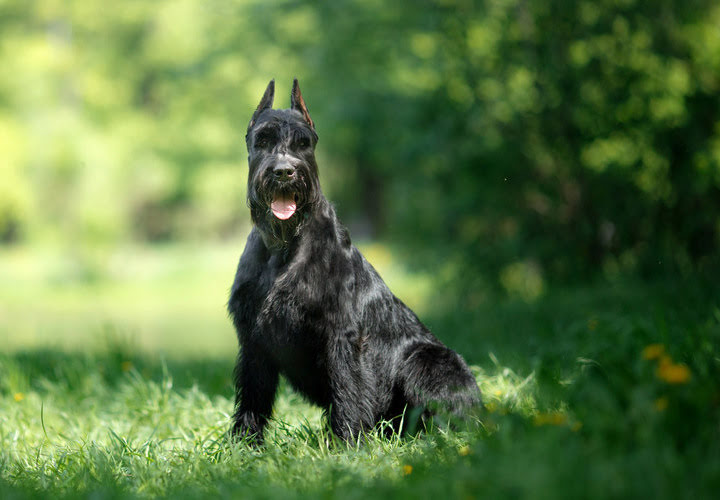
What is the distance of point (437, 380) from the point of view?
311 centimetres

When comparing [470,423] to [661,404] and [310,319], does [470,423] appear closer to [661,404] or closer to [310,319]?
[310,319]

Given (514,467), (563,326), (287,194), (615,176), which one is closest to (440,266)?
(615,176)

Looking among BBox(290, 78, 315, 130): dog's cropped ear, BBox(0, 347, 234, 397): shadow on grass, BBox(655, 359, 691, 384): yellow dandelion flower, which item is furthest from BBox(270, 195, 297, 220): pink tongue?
BBox(0, 347, 234, 397): shadow on grass

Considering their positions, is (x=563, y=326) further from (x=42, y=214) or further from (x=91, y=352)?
(x=42, y=214)

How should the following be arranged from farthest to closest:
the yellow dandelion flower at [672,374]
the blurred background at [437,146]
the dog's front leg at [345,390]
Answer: the blurred background at [437,146]
the dog's front leg at [345,390]
the yellow dandelion flower at [672,374]

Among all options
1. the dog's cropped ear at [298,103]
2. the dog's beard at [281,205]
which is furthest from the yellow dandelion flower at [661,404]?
the dog's cropped ear at [298,103]

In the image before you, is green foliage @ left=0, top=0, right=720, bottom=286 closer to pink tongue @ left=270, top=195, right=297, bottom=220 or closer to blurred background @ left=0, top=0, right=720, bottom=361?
blurred background @ left=0, top=0, right=720, bottom=361

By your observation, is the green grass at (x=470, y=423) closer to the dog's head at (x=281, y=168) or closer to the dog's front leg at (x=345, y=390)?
the dog's front leg at (x=345, y=390)

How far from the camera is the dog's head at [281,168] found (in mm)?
3057

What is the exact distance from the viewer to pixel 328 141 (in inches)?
765

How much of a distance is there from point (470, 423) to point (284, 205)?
4.21ft

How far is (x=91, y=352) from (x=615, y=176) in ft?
18.8

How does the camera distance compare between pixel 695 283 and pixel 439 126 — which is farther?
pixel 439 126

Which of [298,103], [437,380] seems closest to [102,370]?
[298,103]
